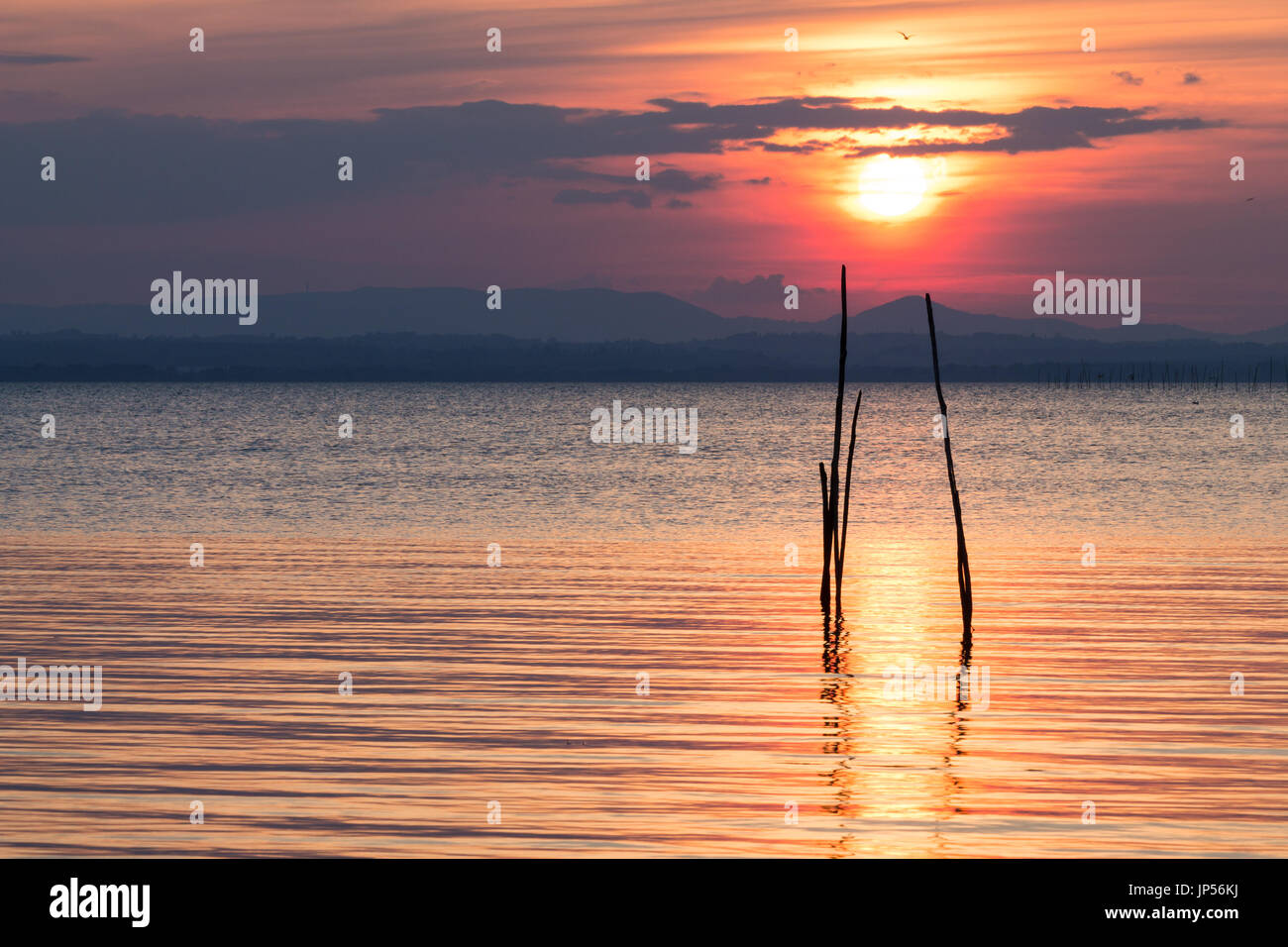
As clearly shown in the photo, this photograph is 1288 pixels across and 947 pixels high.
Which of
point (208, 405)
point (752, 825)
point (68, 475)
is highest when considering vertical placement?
point (208, 405)

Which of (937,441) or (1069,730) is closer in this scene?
(1069,730)

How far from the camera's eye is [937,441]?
120 m

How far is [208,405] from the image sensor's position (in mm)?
196625

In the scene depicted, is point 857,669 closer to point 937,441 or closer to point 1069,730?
point 1069,730

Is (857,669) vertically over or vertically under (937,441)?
under

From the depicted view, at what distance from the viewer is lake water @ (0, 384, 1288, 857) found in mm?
13211

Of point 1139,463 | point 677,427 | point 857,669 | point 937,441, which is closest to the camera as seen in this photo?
point 857,669

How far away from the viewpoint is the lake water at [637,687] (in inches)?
520

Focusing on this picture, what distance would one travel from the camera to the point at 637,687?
64.8ft

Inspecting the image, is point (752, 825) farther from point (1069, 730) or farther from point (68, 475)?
point (68, 475)
